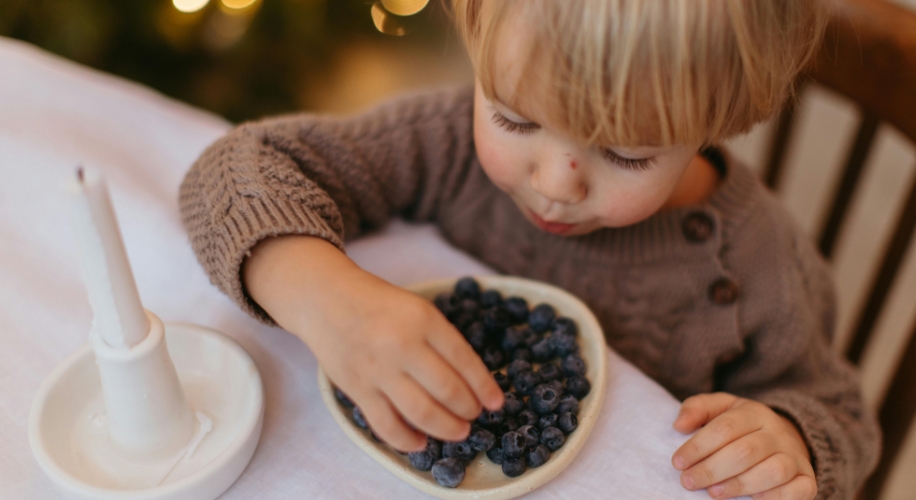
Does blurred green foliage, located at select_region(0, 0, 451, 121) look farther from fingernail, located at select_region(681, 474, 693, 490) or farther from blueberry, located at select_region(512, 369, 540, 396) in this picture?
fingernail, located at select_region(681, 474, 693, 490)

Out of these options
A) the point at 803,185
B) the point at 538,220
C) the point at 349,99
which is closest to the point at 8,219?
the point at 538,220

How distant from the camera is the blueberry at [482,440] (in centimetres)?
51

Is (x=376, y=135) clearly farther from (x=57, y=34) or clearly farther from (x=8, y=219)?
(x=57, y=34)

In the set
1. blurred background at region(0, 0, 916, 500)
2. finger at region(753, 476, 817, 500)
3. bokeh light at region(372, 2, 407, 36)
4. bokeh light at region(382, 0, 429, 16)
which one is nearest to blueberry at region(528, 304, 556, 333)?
finger at region(753, 476, 817, 500)

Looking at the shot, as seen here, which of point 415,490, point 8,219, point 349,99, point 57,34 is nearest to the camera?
point 415,490

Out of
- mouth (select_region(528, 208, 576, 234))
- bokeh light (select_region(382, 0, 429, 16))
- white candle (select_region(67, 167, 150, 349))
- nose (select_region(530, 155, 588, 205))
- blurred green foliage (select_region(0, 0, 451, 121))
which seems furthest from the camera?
bokeh light (select_region(382, 0, 429, 16))

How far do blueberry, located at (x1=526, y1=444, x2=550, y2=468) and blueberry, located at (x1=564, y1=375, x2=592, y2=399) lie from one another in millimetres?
67

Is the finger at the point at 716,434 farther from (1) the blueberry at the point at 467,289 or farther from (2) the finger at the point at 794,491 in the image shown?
(1) the blueberry at the point at 467,289

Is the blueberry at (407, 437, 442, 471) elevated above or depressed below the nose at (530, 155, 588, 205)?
below

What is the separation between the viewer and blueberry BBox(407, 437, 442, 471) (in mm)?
500

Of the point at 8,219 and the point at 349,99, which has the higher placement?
the point at 8,219

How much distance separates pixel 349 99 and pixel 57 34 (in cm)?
83

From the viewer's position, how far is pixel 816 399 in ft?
2.41

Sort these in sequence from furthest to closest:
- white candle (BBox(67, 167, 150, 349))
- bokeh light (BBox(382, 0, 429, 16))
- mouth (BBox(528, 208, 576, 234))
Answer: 1. bokeh light (BBox(382, 0, 429, 16))
2. mouth (BBox(528, 208, 576, 234))
3. white candle (BBox(67, 167, 150, 349))
